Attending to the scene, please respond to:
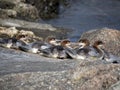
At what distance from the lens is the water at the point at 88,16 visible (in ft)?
74.6

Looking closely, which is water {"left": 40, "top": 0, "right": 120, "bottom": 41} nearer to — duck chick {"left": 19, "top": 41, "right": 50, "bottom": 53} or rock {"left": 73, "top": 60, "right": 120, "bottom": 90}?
duck chick {"left": 19, "top": 41, "right": 50, "bottom": 53}

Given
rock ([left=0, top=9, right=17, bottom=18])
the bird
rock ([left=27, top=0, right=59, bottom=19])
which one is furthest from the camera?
rock ([left=27, top=0, right=59, bottom=19])

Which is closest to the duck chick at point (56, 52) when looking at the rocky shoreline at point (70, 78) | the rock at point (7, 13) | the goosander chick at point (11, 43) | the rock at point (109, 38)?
the goosander chick at point (11, 43)

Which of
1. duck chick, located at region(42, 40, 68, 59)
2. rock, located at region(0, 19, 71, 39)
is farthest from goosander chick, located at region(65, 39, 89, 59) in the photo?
rock, located at region(0, 19, 71, 39)

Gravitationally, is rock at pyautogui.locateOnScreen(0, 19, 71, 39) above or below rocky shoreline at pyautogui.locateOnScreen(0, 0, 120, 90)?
below

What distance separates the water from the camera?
74.6ft

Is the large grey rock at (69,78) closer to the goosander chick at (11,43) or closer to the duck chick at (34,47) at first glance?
the duck chick at (34,47)

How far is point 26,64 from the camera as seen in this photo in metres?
9.44

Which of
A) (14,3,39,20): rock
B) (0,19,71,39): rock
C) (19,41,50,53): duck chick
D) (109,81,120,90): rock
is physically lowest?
(14,3,39,20): rock

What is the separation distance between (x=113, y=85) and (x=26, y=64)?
3.36 meters

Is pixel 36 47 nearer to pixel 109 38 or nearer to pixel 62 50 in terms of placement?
pixel 62 50

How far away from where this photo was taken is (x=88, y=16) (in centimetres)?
2669

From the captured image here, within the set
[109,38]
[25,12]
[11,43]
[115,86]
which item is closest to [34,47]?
[11,43]

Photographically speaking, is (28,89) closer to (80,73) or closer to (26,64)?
(80,73)
